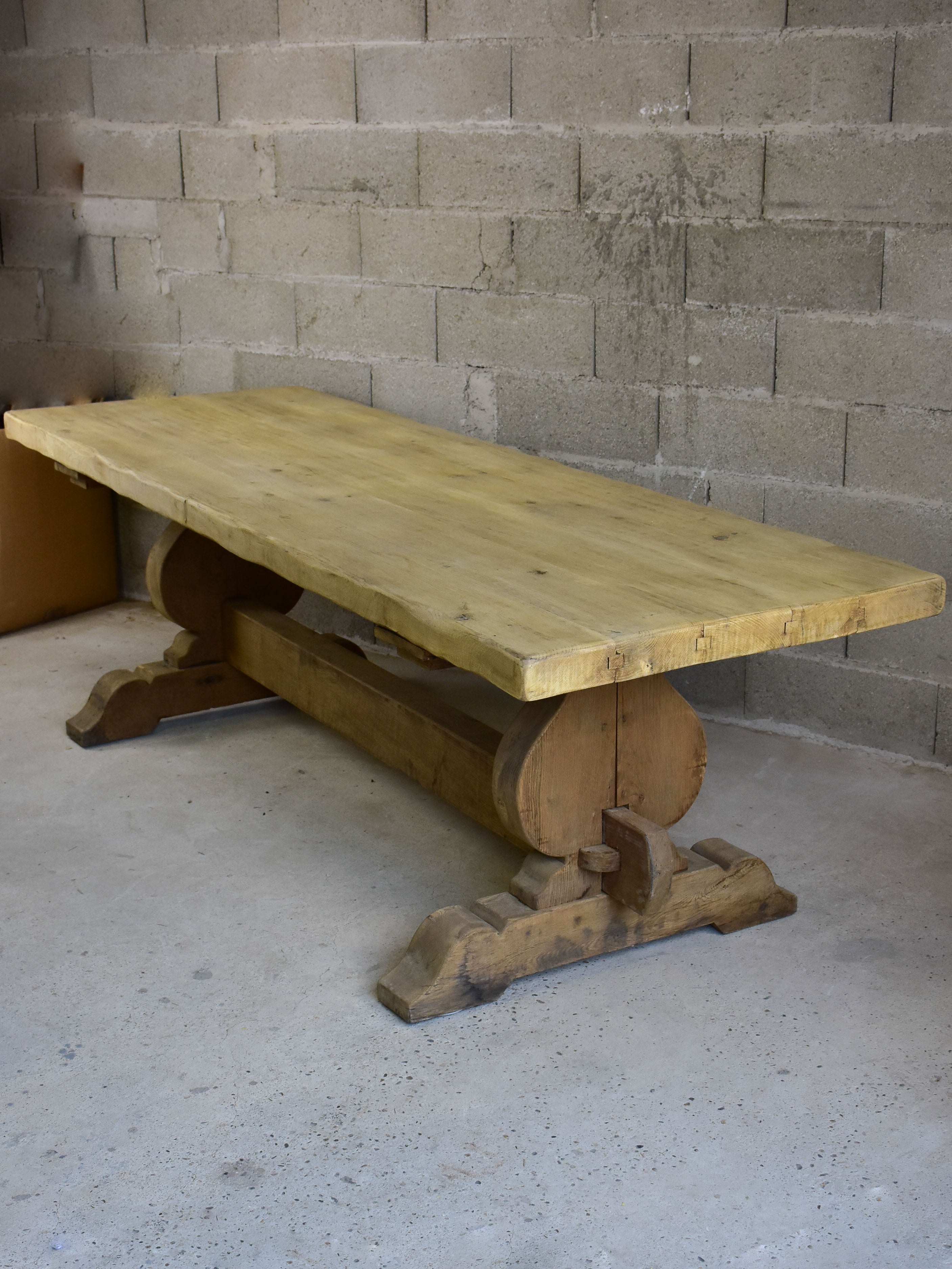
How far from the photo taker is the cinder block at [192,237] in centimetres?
388

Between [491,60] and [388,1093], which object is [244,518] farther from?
[491,60]

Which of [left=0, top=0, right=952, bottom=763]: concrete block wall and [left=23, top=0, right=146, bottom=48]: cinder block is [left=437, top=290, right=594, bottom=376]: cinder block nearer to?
[left=0, top=0, right=952, bottom=763]: concrete block wall

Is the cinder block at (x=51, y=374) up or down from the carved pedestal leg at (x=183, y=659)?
up

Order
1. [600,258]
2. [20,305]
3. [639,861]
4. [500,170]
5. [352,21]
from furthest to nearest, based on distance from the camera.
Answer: [20,305], [352,21], [500,170], [600,258], [639,861]

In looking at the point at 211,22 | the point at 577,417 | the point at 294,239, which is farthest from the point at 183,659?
the point at 211,22

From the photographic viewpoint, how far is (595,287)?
325 centimetres

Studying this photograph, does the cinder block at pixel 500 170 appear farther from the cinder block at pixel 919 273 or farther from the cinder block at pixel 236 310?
the cinder block at pixel 919 273

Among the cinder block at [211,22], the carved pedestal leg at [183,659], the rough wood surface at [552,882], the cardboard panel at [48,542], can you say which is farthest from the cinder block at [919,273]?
the cardboard panel at [48,542]

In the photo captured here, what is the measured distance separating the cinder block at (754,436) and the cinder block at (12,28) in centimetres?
223

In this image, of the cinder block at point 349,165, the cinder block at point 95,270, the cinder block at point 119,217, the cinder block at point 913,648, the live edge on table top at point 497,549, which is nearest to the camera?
the live edge on table top at point 497,549

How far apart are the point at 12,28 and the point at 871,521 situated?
2814 millimetres

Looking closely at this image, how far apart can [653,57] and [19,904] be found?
2149 millimetres

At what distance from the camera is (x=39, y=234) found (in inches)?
164

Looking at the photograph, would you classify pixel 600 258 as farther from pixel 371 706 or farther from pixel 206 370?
pixel 206 370
